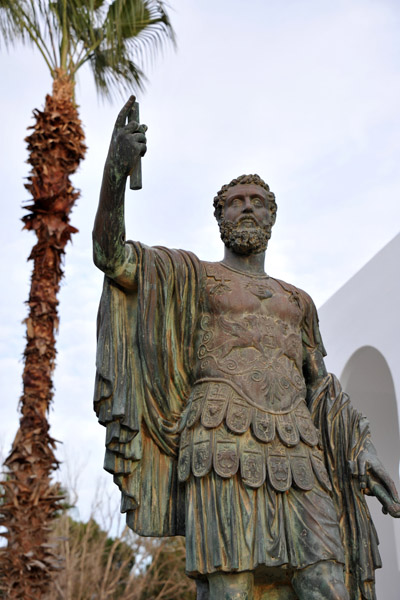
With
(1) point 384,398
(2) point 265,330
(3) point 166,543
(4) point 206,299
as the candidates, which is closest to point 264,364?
(2) point 265,330

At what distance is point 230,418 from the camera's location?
3.56 m

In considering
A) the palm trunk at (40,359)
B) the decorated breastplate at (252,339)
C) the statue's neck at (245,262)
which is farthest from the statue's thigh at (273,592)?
the palm trunk at (40,359)

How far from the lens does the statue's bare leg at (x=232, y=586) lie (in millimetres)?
3332

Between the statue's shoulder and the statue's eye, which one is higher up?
the statue's eye

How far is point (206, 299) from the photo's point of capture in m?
3.92

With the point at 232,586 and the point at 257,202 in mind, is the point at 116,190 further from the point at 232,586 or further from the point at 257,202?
the point at 232,586

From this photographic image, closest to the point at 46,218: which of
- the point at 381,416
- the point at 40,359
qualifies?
the point at 40,359

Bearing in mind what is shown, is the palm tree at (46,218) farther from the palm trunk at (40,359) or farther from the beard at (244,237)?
the beard at (244,237)

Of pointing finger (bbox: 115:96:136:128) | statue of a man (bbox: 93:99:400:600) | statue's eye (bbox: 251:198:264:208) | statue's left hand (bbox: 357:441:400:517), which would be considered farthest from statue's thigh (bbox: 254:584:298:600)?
pointing finger (bbox: 115:96:136:128)

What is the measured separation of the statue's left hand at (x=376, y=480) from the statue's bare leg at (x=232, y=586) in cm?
72

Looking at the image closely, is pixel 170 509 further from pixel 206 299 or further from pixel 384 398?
pixel 384 398

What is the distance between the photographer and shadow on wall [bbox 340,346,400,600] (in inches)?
→ 425

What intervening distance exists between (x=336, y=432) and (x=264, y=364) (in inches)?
20.4

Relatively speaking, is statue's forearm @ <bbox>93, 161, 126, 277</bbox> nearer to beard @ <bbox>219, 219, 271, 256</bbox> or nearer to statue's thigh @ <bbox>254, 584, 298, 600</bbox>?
beard @ <bbox>219, 219, 271, 256</bbox>
